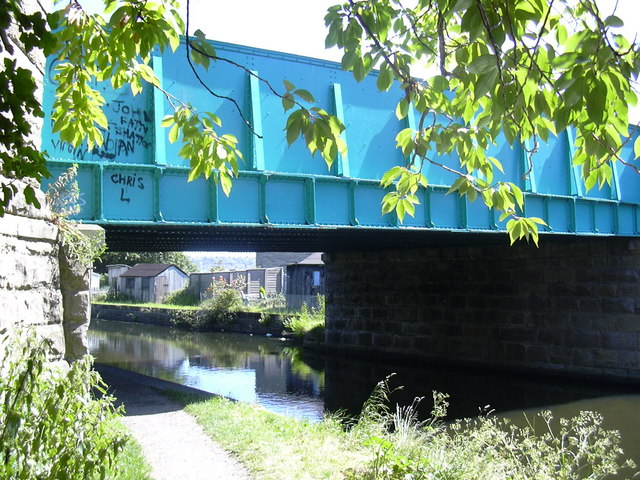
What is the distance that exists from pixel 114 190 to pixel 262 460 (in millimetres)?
5666

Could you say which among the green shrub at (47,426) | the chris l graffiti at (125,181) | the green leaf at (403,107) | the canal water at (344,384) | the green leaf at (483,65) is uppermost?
the chris l graffiti at (125,181)

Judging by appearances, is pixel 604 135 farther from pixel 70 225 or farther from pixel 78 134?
pixel 70 225

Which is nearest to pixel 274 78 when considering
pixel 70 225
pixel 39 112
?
pixel 70 225

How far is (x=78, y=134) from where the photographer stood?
16.6 ft

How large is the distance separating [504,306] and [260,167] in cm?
1124

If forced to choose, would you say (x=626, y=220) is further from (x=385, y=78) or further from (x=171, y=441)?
(x=385, y=78)

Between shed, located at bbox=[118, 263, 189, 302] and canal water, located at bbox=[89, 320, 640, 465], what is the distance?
2509 cm

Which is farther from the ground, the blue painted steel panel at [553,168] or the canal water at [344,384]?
the blue painted steel panel at [553,168]

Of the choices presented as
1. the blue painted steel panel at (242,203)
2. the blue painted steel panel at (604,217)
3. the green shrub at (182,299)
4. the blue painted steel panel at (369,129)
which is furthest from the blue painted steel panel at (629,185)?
the green shrub at (182,299)

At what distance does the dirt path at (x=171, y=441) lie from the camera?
5988 millimetres

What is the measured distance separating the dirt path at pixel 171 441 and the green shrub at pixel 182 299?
109 feet

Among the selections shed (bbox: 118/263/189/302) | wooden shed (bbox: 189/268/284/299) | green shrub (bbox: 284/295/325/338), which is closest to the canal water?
green shrub (bbox: 284/295/325/338)

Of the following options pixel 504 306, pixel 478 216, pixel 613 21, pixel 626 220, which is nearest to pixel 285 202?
pixel 478 216

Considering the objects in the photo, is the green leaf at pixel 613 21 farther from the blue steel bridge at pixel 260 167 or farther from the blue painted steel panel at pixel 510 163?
the blue painted steel panel at pixel 510 163
